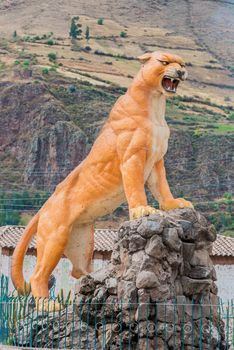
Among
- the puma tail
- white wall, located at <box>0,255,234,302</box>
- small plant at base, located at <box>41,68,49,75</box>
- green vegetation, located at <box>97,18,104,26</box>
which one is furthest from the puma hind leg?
A: green vegetation, located at <box>97,18,104,26</box>

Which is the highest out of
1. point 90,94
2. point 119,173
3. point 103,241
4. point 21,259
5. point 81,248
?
point 90,94

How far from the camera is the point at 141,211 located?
46.5ft

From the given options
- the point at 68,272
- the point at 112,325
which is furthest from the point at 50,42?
the point at 112,325

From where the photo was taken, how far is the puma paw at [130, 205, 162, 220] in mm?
14055

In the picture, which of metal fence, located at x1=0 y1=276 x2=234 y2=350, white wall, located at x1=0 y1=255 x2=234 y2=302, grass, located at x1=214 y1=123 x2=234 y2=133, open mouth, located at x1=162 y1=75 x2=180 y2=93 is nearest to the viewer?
metal fence, located at x1=0 y1=276 x2=234 y2=350

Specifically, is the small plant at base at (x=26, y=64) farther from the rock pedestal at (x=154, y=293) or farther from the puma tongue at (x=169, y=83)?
the rock pedestal at (x=154, y=293)

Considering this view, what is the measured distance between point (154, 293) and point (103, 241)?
705 inches

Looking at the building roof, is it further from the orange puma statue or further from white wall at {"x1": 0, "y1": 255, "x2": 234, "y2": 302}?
the orange puma statue

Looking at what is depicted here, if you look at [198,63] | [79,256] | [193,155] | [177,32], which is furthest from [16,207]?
[79,256]

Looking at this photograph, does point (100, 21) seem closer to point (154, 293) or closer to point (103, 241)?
point (103, 241)

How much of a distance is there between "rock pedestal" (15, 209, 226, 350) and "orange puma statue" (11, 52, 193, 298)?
28.1 inches

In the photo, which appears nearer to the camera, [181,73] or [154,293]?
[154,293]

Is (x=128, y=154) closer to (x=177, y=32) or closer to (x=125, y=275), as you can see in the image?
(x=125, y=275)

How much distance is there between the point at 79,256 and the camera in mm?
15562
